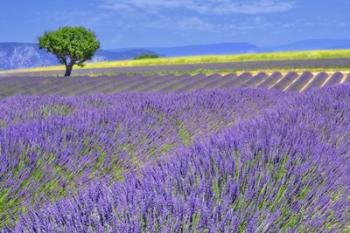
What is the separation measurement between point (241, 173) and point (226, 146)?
0.67 m

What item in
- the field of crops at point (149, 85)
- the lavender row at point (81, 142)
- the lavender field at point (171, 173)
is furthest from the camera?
the field of crops at point (149, 85)

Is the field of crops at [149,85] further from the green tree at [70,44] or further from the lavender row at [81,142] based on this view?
the green tree at [70,44]

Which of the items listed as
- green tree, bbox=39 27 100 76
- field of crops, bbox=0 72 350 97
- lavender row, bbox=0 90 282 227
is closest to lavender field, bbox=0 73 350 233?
lavender row, bbox=0 90 282 227

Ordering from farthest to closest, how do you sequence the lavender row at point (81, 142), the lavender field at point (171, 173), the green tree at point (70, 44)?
the green tree at point (70, 44)
the lavender row at point (81, 142)
the lavender field at point (171, 173)

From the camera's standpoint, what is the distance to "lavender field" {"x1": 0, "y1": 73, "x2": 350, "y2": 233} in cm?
216

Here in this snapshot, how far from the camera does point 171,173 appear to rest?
9.66 ft

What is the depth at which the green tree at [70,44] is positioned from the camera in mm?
38250

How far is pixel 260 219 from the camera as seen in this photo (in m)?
2.36

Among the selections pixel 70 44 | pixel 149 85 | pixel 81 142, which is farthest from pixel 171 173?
pixel 70 44

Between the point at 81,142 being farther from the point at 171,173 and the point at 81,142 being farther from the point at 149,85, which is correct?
the point at 149,85

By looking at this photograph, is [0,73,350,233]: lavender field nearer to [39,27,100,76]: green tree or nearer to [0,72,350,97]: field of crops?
[0,72,350,97]: field of crops

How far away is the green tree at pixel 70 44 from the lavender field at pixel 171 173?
32085 mm

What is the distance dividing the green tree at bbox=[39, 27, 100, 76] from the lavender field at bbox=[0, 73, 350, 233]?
32.1 m

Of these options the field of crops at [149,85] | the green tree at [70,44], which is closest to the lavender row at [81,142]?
the field of crops at [149,85]
